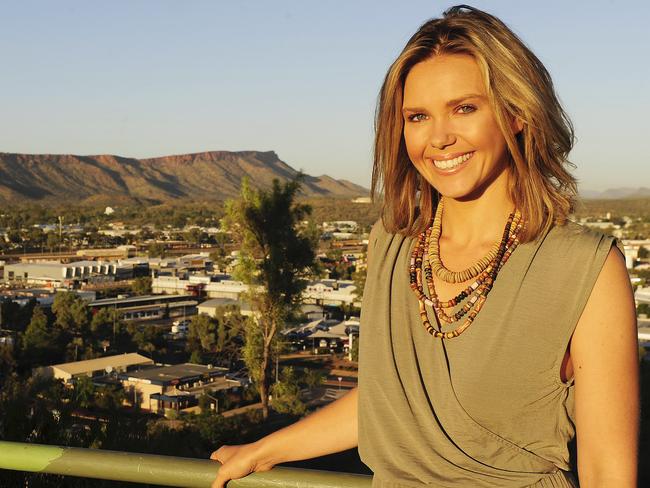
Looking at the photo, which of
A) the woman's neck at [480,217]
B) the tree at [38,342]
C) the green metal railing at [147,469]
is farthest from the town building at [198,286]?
the woman's neck at [480,217]

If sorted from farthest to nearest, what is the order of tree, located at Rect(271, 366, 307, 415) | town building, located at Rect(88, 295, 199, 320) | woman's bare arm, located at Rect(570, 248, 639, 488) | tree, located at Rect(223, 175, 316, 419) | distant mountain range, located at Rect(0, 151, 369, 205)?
1. distant mountain range, located at Rect(0, 151, 369, 205)
2. town building, located at Rect(88, 295, 199, 320)
3. tree, located at Rect(271, 366, 307, 415)
4. tree, located at Rect(223, 175, 316, 419)
5. woman's bare arm, located at Rect(570, 248, 639, 488)

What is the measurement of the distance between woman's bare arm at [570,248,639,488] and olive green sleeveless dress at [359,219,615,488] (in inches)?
0.8

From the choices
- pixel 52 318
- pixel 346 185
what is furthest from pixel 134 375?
pixel 346 185

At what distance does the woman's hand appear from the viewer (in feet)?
4.31

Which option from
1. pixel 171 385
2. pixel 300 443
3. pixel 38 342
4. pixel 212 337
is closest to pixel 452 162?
pixel 300 443

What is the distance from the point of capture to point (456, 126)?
117 cm

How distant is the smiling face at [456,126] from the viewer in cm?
114

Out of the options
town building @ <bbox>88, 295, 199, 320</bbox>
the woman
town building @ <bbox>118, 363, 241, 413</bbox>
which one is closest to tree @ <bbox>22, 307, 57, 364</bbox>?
town building @ <bbox>118, 363, 241, 413</bbox>

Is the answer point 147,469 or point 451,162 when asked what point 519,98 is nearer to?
point 451,162

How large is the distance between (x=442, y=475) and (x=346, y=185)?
7110 inches

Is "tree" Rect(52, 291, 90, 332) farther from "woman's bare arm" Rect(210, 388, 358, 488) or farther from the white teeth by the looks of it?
the white teeth

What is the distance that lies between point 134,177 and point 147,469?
144m

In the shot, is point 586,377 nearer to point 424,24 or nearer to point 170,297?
point 424,24

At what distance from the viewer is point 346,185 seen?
7131 inches
